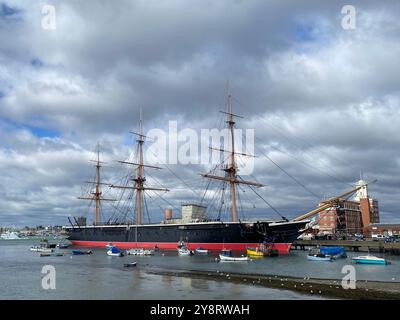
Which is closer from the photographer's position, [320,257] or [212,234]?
[320,257]

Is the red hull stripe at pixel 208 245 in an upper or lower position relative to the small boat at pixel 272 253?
upper

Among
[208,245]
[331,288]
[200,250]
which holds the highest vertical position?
[208,245]

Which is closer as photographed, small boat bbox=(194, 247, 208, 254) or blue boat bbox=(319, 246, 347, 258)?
blue boat bbox=(319, 246, 347, 258)

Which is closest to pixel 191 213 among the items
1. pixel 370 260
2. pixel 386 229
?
pixel 370 260

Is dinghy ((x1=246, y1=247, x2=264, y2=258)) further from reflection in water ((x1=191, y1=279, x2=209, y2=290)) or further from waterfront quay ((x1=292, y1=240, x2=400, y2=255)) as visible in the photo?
reflection in water ((x1=191, y1=279, x2=209, y2=290))

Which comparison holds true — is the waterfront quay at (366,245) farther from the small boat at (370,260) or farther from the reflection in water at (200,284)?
the reflection in water at (200,284)

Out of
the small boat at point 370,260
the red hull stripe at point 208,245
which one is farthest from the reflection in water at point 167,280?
the red hull stripe at point 208,245

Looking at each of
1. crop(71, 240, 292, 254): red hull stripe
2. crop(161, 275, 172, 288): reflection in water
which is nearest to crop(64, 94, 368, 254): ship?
crop(71, 240, 292, 254): red hull stripe

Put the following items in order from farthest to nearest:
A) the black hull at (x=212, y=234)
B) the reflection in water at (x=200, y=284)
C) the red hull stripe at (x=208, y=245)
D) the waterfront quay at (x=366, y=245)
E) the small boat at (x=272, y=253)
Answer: the waterfront quay at (x=366, y=245), the red hull stripe at (x=208, y=245), the black hull at (x=212, y=234), the small boat at (x=272, y=253), the reflection in water at (x=200, y=284)


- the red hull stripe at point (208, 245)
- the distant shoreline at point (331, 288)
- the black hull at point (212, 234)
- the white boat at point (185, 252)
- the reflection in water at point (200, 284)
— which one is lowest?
the reflection in water at point (200, 284)

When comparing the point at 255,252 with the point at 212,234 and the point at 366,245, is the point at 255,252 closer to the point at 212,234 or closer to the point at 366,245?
the point at 212,234

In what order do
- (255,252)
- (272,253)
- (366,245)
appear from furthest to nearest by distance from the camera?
(366,245)
(272,253)
(255,252)
